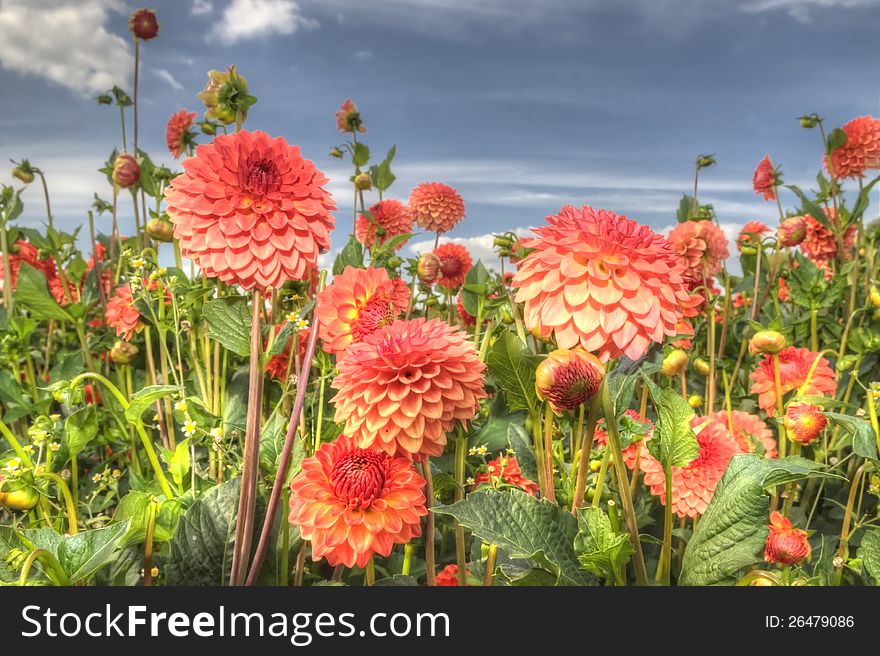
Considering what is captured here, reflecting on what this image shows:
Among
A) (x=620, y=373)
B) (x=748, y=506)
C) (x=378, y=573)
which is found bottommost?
(x=378, y=573)

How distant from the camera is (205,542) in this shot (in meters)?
0.93

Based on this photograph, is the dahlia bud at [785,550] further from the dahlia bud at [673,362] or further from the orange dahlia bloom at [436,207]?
the orange dahlia bloom at [436,207]

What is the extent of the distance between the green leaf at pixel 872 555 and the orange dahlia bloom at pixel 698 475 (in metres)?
0.23

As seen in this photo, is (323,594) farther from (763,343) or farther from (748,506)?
(763,343)

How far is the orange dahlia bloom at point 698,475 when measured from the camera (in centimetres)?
109

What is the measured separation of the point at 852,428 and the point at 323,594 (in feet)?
2.17

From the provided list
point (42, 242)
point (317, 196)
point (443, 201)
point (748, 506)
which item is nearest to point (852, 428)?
point (748, 506)

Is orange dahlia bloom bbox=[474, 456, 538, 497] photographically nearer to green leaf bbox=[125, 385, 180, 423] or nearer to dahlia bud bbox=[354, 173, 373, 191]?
green leaf bbox=[125, 385, 180, 423]

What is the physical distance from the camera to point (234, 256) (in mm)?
771

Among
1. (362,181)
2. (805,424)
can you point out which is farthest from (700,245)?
(362,181)

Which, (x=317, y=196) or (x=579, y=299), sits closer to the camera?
(x=579, y=299)

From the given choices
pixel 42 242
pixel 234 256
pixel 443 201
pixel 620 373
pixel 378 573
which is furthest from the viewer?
pixel 443 201

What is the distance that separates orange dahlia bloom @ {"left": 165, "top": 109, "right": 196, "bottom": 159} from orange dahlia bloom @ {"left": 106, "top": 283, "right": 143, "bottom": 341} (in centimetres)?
40

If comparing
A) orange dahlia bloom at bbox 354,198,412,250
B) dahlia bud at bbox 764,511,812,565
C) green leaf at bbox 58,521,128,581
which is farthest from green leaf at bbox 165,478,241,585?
orange dahlia bloom at bbox 354,198,412,250
